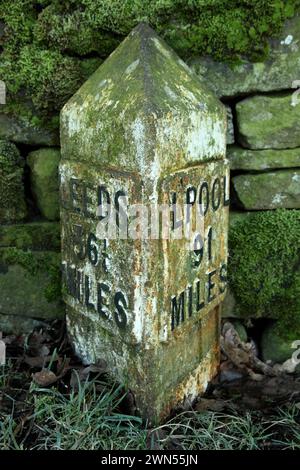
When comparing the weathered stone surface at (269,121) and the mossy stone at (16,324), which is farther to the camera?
the mossy stone at (16,324)

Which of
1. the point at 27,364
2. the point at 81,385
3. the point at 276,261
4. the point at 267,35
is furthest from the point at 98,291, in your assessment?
the point at 267,35

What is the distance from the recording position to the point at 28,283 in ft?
7.84

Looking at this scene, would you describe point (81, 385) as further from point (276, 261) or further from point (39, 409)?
point (276, 261)

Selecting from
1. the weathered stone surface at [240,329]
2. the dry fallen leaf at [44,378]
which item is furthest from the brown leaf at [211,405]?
the dry fallen leaf at [44,378]

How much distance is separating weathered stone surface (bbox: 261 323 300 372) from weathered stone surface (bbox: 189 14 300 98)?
1.11 metres

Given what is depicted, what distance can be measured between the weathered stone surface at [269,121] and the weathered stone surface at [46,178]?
2.87 ft

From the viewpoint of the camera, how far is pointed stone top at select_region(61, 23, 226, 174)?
1.65 meters

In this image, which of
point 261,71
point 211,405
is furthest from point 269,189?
point 211,405

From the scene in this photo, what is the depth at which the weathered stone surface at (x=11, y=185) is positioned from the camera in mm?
2295

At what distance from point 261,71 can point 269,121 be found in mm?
218

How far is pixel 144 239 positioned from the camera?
1720 mm

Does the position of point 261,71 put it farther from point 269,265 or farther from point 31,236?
point 31,236

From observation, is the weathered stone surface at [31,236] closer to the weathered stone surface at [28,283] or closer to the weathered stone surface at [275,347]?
the weathered stone surface at [28,283]

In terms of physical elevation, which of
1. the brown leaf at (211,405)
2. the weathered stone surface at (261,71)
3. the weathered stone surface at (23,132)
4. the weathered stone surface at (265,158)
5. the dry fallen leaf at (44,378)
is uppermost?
the weathered stone surface at (261,71)
